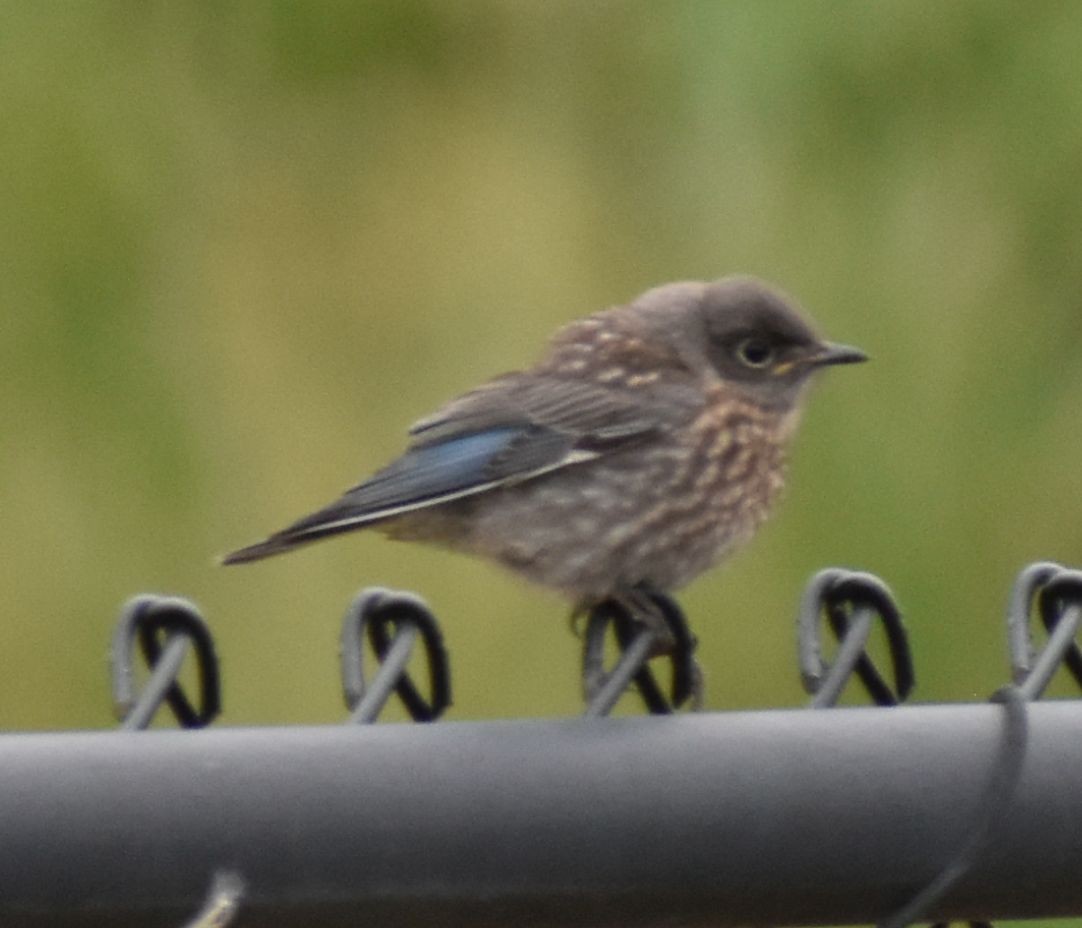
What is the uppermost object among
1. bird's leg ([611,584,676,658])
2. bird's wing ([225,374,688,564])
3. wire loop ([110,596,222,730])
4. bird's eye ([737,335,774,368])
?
wire loop ([110,596,222,730])

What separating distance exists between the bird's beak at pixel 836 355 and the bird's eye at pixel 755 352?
0.15 m

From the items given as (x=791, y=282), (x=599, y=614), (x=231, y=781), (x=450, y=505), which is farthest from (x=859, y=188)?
(x=231, y=781)

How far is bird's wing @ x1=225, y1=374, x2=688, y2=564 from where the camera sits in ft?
12.5

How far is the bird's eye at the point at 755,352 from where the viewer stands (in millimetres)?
4246

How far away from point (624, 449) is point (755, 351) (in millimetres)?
387

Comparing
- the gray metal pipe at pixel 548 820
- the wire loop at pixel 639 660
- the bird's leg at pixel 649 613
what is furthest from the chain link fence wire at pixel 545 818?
the bird's leg at pixel 649 613

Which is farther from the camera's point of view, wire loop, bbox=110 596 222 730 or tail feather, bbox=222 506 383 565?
tail feather, bbox=222 506 383 565

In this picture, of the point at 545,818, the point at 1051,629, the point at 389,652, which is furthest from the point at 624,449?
the point at 545,818

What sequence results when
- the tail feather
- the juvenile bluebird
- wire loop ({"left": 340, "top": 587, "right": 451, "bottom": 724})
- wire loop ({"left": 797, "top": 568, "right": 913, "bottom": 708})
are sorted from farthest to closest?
the juvenile bluebird < the tail feather < wire loop ({"left": 797, "top": 568, "right": 913, "bottom": 708}) < wire loop ({"left": 340, "top": 587, "right": 451, "bottom": 724})

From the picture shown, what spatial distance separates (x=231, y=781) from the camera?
1.86 metres

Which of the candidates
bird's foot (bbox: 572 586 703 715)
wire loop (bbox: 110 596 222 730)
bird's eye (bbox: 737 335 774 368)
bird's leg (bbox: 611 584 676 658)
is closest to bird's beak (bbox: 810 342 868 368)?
bird's eye (bbox: 737 335 774 368)

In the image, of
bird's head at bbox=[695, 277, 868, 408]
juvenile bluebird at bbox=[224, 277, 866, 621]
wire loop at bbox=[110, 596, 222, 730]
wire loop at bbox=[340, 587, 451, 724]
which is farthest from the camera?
bird's head at bbox=[695, 277, 868, 408]

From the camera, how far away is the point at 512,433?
405 centimetres

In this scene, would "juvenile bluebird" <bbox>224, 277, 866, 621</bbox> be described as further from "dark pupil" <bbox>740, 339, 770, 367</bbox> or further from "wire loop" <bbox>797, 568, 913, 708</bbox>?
"wire loop" <bbox>797, 568, 913, 708</bbox>
